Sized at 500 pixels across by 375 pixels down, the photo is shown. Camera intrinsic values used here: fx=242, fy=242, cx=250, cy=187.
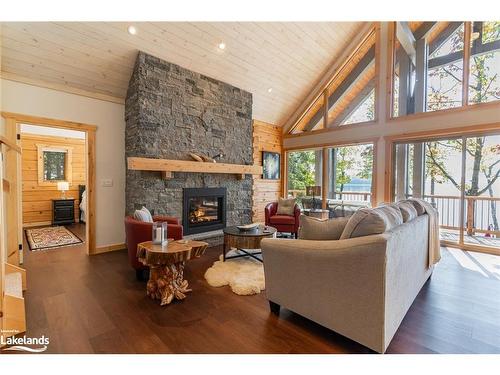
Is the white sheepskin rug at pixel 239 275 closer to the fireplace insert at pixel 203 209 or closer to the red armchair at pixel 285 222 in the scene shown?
the fireplace insert at pixel 203 209

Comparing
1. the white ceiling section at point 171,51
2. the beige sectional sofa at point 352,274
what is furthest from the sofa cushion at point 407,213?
the white ceiling section at point 171,51

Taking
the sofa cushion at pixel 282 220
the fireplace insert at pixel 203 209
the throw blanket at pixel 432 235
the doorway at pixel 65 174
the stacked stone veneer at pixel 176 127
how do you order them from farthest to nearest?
the sofa cushion at pixel 282 220 < the fireplace insert at pixel 203 209 < the doorway at pixel 65 174 < the stacked stone veneer at pixel 176 127 < the throw blanket at pixel 432 235

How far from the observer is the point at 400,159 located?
5078 mm

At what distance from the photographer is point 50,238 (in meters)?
4.76

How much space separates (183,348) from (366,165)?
5404 millimetres

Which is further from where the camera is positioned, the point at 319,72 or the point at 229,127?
the point at 319,72

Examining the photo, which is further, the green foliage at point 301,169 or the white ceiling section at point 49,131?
the green foliage at point 301,169

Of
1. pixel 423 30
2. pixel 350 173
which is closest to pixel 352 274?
pixel 350 173

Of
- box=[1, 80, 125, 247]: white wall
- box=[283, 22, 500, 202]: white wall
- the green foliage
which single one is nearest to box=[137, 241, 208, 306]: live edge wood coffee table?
box=[1, 80, 125, 247]: white wall

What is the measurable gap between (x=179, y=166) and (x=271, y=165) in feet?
10.6

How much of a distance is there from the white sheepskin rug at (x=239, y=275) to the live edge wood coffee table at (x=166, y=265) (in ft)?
1.46

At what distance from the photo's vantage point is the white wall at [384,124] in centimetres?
416
